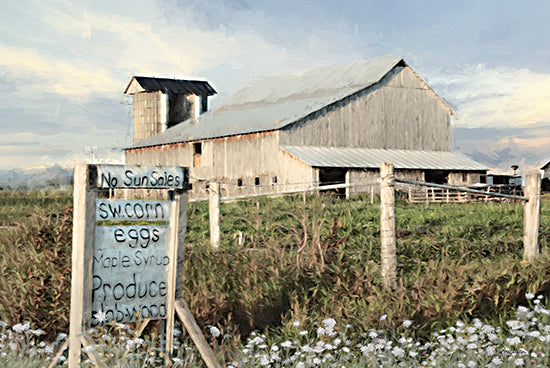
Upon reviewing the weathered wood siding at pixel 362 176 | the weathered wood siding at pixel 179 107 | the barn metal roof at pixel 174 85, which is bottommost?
the weathered wood siding at pixel 362 176

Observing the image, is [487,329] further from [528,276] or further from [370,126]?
[370,126]

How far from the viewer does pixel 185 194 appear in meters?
5.41

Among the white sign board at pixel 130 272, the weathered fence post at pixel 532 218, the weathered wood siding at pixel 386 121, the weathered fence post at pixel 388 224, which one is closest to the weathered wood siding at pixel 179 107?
the weathered wood siding at pixel 386 121

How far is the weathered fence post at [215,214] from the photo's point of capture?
39.6 feet

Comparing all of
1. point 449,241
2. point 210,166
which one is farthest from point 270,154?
point 449,241

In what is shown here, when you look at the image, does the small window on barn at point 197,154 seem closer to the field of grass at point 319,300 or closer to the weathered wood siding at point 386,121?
the weathered wood siding at point 386,121

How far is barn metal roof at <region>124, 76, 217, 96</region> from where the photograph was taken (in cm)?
4131

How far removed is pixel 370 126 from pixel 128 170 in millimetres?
27984

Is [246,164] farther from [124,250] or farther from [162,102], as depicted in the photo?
[124,250]

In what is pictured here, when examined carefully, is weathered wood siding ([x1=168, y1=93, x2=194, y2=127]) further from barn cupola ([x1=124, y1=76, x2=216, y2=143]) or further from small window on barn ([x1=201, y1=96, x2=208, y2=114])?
small window on barn ([x1=201, y1=96, x2=208, y2=114])

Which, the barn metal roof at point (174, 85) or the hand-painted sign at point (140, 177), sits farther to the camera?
the barn metal roof at point (174, 85)

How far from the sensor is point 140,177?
5176 millimetres

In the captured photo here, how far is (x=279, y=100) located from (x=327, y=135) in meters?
5.68

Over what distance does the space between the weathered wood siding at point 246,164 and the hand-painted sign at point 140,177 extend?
21320 millimetres
